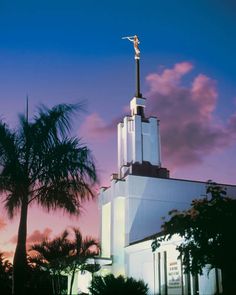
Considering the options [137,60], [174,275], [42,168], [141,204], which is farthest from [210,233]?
[137,60]

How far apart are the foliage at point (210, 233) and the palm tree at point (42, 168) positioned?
3212 mm

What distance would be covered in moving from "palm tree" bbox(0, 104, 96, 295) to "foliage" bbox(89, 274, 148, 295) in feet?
29.0

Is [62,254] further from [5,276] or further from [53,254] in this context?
[5,276]

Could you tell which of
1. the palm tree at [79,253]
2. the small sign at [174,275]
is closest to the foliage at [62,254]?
the palm tree at [79,253]

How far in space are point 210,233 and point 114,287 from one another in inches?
313

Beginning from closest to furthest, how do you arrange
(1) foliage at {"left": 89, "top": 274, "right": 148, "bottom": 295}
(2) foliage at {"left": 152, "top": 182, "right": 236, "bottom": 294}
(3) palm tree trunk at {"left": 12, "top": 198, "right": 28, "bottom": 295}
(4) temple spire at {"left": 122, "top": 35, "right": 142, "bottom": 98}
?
1. (3) palm tree trunk at {"left": 12, "top": 198, "right": 28, "bottom": 295}
2. (2) foliage at {"left": 152, "top": 182, "right": 236, "bottom": 294}
3. (1) foliage at {"left": 89, "top": 274, "right": 148, "bottom": 295}
4. (4) temple spire at {"left": 122, "top": 35, "right": 142, "bottom": 98}

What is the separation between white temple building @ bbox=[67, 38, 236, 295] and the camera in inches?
878

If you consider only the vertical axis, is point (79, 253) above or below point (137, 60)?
below

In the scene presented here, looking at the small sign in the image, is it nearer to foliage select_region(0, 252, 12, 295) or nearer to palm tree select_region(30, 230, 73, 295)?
palm tree select_region(30, 230, 73, 295)

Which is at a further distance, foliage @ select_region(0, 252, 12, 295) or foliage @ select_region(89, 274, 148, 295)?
foliage @ select_region(0, 252, 12, 295)

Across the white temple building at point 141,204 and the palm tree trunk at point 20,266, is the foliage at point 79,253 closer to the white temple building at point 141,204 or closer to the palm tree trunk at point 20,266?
the white temple building at point 141,204

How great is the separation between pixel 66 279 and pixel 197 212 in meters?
21.2

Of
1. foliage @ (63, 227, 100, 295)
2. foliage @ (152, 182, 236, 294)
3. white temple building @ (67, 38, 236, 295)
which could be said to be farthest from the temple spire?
foliage @ (152, 182, 236, 294)

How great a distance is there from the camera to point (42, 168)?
36.7 ft
